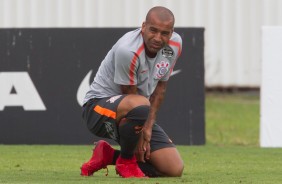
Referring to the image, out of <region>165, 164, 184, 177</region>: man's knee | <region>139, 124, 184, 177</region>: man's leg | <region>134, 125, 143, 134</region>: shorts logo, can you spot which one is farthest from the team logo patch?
<region>165, 164, 184, 177</region>: man's knee

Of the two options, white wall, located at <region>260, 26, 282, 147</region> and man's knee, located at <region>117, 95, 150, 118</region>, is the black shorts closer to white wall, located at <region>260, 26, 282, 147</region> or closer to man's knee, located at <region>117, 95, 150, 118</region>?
man's knee, located at <region>117, 95, 150, 118</region>

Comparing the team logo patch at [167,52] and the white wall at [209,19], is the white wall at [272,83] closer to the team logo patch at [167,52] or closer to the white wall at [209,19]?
the team logo patch at [167,52]

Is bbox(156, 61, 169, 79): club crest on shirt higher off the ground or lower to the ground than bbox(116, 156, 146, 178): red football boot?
higher

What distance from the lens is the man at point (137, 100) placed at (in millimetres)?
9008

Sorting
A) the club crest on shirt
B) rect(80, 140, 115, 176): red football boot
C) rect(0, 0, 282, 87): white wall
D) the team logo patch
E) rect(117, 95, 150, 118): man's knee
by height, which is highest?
the team logo patch

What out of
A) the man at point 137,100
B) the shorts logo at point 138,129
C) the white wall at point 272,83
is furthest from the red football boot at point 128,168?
the white wall at point 272,83

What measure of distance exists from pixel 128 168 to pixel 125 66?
101 centimetres

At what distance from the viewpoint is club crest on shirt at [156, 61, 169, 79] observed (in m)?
9.29

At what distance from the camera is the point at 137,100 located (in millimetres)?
9023

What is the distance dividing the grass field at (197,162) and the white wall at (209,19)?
5466mm

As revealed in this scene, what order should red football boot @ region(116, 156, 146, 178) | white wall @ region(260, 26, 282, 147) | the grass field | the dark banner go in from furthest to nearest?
the dark banner, white wall @ region(260, 26, 282, 147), red football boot @ region(116, 156, 146, 178), the grass field

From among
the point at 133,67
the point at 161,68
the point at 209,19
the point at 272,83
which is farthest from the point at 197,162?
the point at 209,19

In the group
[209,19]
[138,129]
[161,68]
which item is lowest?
[209,19]

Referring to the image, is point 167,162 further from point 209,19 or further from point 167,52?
point 209,19
